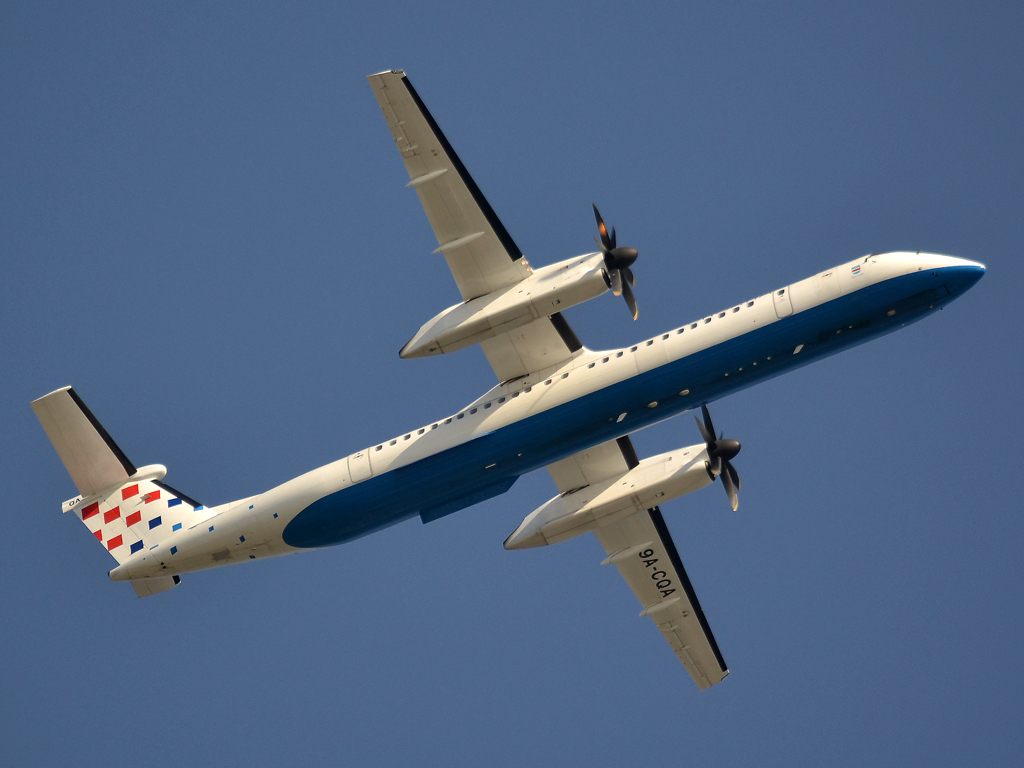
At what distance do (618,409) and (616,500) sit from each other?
428cm

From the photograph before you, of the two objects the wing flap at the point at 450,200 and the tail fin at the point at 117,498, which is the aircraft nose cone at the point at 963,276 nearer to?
the wing flap at the point at 450,200

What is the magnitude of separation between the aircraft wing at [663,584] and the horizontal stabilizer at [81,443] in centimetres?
1209

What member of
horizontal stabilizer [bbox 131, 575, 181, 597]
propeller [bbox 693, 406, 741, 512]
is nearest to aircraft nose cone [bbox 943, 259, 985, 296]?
propeller [bbox 693, 406, 741, 512]

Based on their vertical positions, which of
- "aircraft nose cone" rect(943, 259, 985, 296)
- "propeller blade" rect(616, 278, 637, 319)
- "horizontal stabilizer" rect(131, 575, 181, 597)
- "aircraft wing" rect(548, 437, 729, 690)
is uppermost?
"propeller blade" rect(616, 278, 637, 319)

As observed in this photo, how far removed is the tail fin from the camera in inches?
1161

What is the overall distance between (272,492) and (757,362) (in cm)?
1244

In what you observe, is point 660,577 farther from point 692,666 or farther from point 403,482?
point 403,482

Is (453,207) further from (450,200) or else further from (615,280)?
(615,280)

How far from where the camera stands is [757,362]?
2625cm

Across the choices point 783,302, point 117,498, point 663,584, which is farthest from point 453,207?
point 663,584

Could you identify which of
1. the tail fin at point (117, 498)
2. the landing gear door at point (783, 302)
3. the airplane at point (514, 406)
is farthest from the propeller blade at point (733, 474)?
the tail fin at point (117, 498)

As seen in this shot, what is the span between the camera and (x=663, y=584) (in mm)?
32188

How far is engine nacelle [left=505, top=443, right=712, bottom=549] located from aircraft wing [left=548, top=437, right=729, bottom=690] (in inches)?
29.5

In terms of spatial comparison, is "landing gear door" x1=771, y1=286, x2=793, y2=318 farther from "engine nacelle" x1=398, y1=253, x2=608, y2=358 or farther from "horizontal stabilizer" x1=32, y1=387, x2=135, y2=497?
"horizontal stabilizer" x1=32, y1=387, x2=135, y2=497
